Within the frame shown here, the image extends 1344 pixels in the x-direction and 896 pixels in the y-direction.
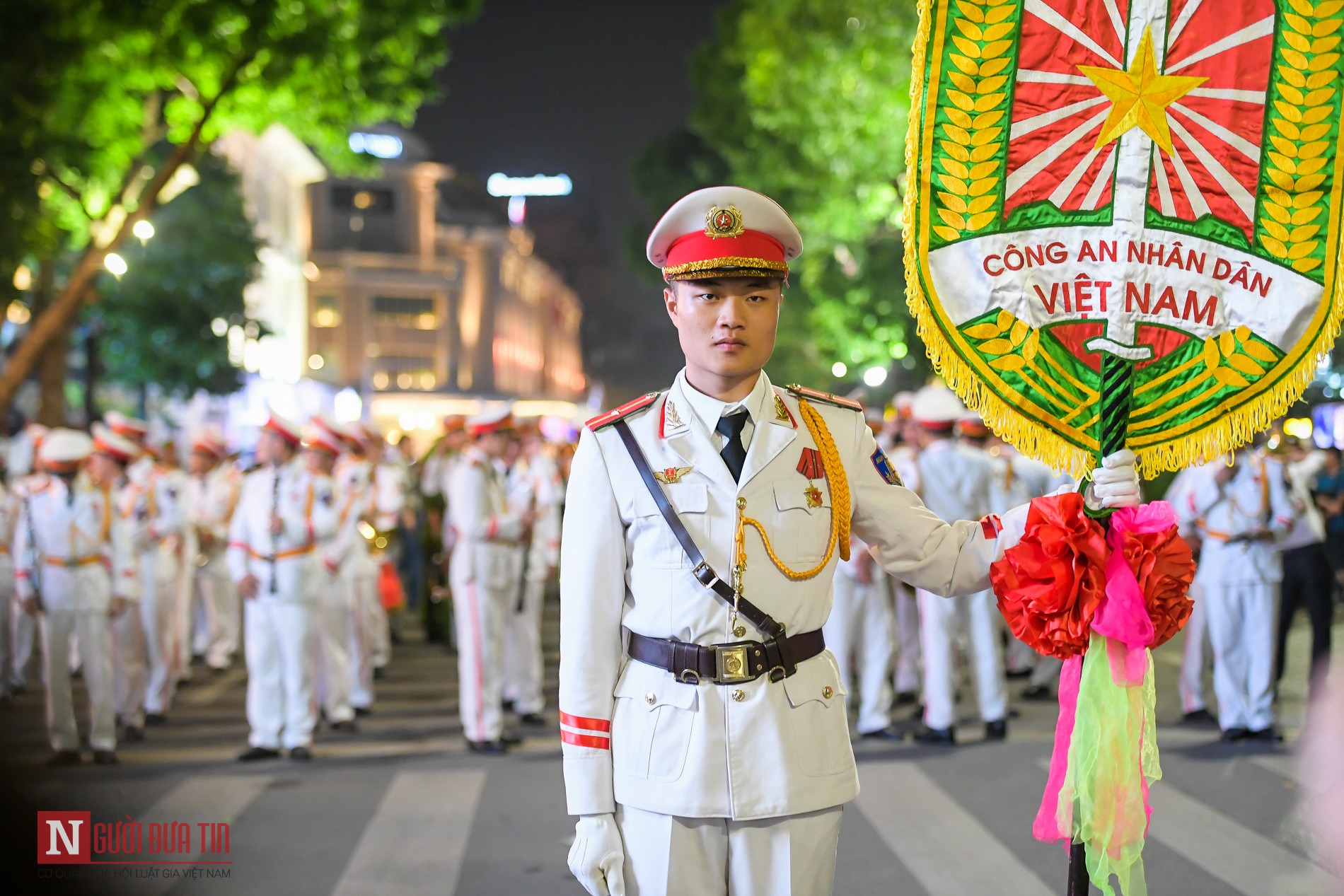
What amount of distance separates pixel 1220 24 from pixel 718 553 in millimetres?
1931

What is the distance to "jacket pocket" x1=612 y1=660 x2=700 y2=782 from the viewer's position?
2918 millimetres

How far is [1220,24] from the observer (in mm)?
3279

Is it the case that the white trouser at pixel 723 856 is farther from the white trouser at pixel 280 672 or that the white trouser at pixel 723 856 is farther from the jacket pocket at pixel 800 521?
the white trouser at pixel 280 672

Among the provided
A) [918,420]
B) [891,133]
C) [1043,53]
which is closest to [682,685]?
[1043,53]

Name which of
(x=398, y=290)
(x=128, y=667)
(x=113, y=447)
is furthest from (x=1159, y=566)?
(x=398, y=290)

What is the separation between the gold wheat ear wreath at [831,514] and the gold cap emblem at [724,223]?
521 mm

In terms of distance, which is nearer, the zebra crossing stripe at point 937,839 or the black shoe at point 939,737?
the zebra crossing stripe at point 937,839

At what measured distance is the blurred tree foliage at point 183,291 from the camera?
87.9 feet

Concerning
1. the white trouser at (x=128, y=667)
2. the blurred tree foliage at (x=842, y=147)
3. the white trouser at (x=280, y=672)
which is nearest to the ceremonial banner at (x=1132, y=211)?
the white trouser at (x=280, y=672)

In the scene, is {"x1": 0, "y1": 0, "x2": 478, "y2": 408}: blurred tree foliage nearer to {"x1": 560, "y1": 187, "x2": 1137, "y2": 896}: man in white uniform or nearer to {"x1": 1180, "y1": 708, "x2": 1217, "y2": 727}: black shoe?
{"x1": 1180, "y1": 708, "x2": 1217, "y2": 727}: black shoe

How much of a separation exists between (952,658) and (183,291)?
74.6ft

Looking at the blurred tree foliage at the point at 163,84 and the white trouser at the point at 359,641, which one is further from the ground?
the blurred tree foliage at the point at 163,84

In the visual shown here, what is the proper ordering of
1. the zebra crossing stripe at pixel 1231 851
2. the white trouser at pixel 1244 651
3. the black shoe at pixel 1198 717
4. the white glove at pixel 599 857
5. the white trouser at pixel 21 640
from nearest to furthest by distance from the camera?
the white glove at pixel 599 857 → the zebra crossing stripe at pixel 1231 851 → the white trouser at pixel 1244 651 → the black shoe at pixel 1198 717 → the white trouser at pixel 21 640

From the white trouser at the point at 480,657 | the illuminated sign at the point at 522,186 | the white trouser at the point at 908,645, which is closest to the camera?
the white trouser at the point at 480,657
